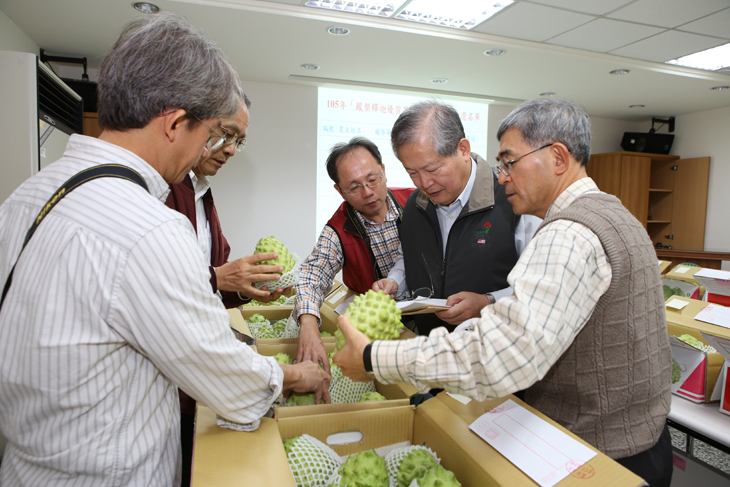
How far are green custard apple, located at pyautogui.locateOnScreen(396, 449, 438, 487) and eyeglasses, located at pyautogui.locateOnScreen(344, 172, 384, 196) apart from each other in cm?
134

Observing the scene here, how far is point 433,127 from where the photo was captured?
6.04ft

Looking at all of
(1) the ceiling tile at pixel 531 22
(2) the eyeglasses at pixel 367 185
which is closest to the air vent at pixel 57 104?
(2) the eyeglasses at pixel 367 185

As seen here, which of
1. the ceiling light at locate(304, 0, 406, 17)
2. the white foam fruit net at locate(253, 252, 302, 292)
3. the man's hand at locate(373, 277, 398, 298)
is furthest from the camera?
the ceiling light at locate(304, 0, 406, 17)

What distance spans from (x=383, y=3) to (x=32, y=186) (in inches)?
148

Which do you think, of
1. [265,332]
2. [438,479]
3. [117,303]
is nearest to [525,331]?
[438,479]

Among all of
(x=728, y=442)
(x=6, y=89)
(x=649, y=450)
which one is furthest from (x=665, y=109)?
(x=6, y=89)

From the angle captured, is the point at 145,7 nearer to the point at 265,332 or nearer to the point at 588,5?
the point at 265,332

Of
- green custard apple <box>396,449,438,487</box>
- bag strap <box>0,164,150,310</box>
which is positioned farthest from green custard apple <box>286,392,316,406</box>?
bag strap <box>0,164,150,310</box>

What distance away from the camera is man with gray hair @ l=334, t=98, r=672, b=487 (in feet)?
3.04

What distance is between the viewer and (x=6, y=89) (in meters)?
2.84

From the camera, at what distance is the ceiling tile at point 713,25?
404 centimetres

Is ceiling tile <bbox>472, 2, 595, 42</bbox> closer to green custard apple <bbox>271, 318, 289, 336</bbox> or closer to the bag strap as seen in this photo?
green custard apple <bbox>271, 318, 289, 336</bbox>

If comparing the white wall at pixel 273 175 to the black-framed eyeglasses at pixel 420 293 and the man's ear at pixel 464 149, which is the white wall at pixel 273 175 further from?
the man's ear at pixel 464 149

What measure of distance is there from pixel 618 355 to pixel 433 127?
115cm
